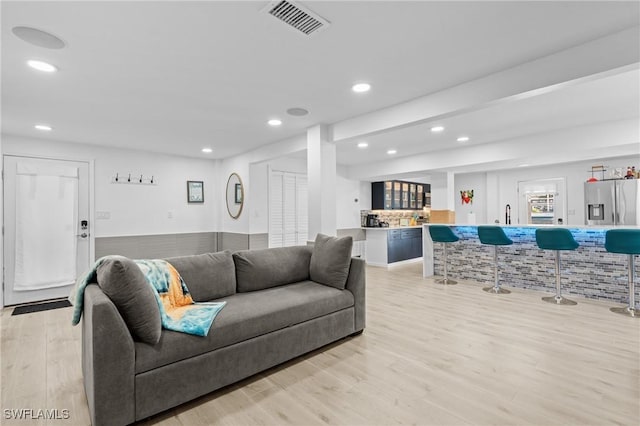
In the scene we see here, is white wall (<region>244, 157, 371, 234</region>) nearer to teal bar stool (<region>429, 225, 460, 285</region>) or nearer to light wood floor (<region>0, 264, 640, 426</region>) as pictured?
teal bar stool (<region>429, 225, 460, 285</region>)

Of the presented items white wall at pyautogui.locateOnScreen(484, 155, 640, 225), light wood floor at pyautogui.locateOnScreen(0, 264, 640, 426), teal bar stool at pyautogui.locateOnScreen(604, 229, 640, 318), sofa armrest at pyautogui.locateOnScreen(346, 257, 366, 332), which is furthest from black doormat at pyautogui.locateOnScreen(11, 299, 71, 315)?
white wall at pyautogui.locateOnScreen(484, 155, 640, 225)

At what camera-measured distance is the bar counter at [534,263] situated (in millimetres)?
4195

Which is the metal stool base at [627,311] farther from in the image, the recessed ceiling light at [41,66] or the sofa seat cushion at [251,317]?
the recessed ceiling light at [41,66]

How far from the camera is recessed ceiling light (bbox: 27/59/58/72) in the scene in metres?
2.54

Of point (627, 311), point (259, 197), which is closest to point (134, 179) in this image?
point (259, 197)

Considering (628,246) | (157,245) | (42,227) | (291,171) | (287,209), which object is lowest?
(157,245)

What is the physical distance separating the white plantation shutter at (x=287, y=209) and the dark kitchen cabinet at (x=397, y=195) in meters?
2.19

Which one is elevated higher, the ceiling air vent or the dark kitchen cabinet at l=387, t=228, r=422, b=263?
the ceiling air vent

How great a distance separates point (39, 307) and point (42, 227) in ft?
3.66

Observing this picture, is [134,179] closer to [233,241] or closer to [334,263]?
[233,241]

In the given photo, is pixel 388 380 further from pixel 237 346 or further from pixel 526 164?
pixel 526 164

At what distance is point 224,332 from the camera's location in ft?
7.04

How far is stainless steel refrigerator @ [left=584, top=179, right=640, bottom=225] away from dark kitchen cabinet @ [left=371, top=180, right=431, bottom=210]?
12.4 feet

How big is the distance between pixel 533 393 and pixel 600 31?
2.49 m
